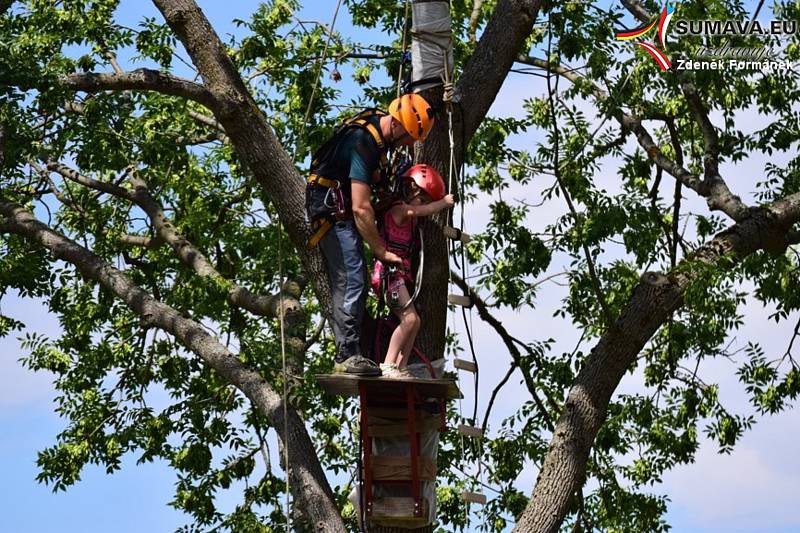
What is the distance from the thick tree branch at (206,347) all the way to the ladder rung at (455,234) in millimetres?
1598

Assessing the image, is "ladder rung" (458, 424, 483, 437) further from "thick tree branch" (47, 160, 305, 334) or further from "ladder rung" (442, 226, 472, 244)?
"thick tree branch" (47, 160, 305, 334)

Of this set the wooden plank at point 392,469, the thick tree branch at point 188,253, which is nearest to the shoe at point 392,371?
the wooden plank at point 392,469

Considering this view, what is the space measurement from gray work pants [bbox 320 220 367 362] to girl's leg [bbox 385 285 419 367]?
7.7 inches

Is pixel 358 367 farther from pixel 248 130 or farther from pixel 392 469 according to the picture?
pixel 248 130

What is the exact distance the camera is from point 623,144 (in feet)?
36.6

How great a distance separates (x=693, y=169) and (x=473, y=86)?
199 inches

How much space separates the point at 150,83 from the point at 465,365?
2.52 metres

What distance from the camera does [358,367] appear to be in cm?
670

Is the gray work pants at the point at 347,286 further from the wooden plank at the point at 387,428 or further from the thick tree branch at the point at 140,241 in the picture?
the thick tree branch at the point at 140,241

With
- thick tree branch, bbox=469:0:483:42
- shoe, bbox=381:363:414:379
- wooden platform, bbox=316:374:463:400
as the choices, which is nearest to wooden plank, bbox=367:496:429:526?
wooden platform, bbox=316:374:463:400

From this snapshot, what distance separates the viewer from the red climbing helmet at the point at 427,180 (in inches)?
271

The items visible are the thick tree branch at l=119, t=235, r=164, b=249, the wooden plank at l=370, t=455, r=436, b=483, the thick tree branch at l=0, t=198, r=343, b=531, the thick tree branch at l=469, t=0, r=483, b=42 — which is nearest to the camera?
the wooden plank at l=370, t=455, r=436, b=483

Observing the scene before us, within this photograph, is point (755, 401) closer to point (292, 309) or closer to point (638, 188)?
point (638, 188)

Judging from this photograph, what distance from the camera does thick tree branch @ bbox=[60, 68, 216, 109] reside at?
753 cm
